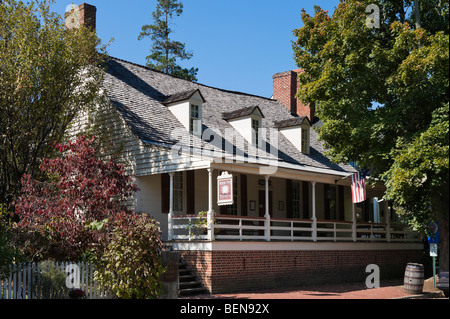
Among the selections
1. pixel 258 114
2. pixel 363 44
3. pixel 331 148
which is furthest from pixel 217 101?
pixel 363 44

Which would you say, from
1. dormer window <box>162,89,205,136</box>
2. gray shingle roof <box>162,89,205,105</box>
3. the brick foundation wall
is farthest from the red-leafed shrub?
gray shingle roof <box>162,89,205,105</box>

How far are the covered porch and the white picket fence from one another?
417cm

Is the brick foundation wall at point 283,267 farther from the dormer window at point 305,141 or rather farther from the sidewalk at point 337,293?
the dormer window at point 305,141

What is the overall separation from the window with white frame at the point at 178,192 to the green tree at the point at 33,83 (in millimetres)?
4063

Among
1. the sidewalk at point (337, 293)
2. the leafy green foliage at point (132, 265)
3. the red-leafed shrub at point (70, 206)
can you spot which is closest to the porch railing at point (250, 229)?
the sidewalk at point (337, 293)

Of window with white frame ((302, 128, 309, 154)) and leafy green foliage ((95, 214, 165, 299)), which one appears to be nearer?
leafy green foliage ((95, 214, 165, 299))

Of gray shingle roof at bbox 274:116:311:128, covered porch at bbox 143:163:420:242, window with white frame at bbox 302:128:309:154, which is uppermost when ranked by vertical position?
gray shingle roof at bbox 274:116:311:128

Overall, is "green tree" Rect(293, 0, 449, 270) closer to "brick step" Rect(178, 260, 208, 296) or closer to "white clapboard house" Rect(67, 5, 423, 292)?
"white clapboard house" Rect(67, 5, 423, 292)

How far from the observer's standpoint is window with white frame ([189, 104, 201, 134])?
69.1 ft

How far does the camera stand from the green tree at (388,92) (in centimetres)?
1548

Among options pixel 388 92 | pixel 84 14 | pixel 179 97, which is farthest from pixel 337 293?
pixel 84 14

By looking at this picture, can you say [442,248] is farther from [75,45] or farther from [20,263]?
[75,45]

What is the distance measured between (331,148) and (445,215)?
4423mm

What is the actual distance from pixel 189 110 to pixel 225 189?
506 centimetres
